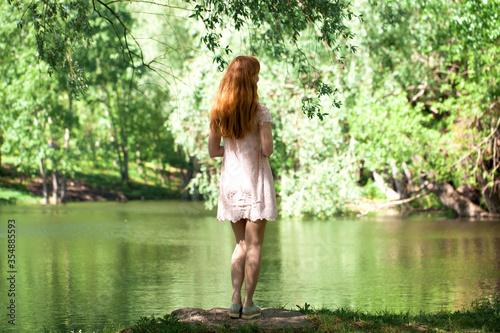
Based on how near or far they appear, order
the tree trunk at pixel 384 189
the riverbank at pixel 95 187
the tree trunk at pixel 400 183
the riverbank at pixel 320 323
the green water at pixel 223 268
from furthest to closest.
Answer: the riverbank at pixel 95 187 < the tree trunk at pixel 384 189 < the tree trunk at pixel 400 183 < the green water at pixel 223 268 < the riverbank at pixel 320 323

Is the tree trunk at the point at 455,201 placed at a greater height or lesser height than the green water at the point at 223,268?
greater

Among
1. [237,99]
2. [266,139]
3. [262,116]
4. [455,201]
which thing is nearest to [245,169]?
[266,139]

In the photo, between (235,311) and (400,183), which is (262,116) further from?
(400,183)

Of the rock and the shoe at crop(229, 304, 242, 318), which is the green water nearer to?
the rock

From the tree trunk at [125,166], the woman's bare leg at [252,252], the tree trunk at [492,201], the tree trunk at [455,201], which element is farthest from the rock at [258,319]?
the tree trunk at [125,166]

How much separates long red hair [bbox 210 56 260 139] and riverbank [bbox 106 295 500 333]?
1429 millimetres

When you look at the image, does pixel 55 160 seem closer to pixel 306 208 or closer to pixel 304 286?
pixel 306 208

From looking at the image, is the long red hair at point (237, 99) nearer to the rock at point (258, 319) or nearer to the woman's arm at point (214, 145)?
the woman's arm at point (214, 145)

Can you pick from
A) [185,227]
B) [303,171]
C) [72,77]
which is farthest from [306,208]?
[72,77]

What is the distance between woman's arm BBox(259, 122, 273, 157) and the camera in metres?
5.00

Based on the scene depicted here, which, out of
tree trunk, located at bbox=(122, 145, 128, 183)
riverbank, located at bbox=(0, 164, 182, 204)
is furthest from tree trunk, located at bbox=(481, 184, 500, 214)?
tree trunk, located at bbox=(122, 145, 128, 183)

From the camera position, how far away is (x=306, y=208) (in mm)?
18016

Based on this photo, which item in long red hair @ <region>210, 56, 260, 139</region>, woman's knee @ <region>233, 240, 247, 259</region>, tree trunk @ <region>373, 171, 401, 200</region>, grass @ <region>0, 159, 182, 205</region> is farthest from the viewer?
grass @ <region>0, 159, 182, 205</region>

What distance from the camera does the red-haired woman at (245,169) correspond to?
4973 mm
